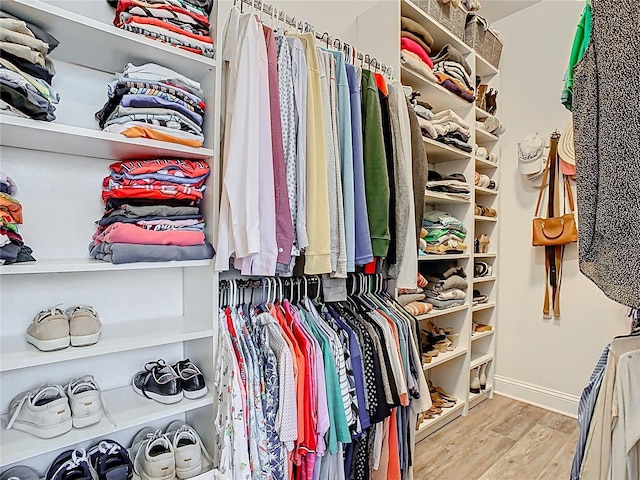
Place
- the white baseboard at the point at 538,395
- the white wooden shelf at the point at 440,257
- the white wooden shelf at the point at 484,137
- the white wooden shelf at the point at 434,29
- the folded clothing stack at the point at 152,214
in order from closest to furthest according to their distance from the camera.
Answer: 1. the folded clothing stack at the point at 152,214
2. the white wooden shelf at the point at 434,29
3. the white wooden shelf at the point at 440,257
4. the white baseboard at the point at 538,395
5. the white wooden shelf at the point at 484,137

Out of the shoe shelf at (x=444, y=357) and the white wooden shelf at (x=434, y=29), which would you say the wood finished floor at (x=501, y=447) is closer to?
the shoe shelf at (x=444, y=357)

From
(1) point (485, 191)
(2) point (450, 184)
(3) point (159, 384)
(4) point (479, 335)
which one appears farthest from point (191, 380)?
(1) point (485, 191)

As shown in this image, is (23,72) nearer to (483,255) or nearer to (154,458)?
(154,458)

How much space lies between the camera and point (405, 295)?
7.03ft

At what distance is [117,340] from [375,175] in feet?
3.38

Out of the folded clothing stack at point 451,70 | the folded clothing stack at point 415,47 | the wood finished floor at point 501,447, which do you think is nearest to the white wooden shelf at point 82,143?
the folded clothing stack at point 415,47

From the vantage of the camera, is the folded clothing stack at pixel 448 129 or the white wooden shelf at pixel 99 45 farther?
the folded clothing stack at pixel 448 129

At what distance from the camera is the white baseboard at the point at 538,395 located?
254cm

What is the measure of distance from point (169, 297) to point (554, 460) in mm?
2146

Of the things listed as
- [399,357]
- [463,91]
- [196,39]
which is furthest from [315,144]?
[463,91]

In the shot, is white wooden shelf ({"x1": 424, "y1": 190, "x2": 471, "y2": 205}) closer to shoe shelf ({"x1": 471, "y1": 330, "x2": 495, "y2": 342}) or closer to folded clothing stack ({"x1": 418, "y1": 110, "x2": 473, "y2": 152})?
folded clothing stack ({"x1": 418, "y1": 110, "x2": 473, "y2": 152})

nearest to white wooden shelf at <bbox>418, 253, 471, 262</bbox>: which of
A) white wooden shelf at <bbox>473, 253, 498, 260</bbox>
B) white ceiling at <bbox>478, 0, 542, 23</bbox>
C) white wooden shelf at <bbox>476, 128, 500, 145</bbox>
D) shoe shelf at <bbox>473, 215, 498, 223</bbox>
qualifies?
white wooden shelf at <bbox>473, 253, 498, 260</bbox>

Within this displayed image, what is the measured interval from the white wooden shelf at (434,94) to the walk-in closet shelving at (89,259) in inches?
47.2

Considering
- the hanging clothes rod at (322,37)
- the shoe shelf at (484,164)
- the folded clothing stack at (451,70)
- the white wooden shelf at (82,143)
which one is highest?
the folded clothing stack at (451,70)
